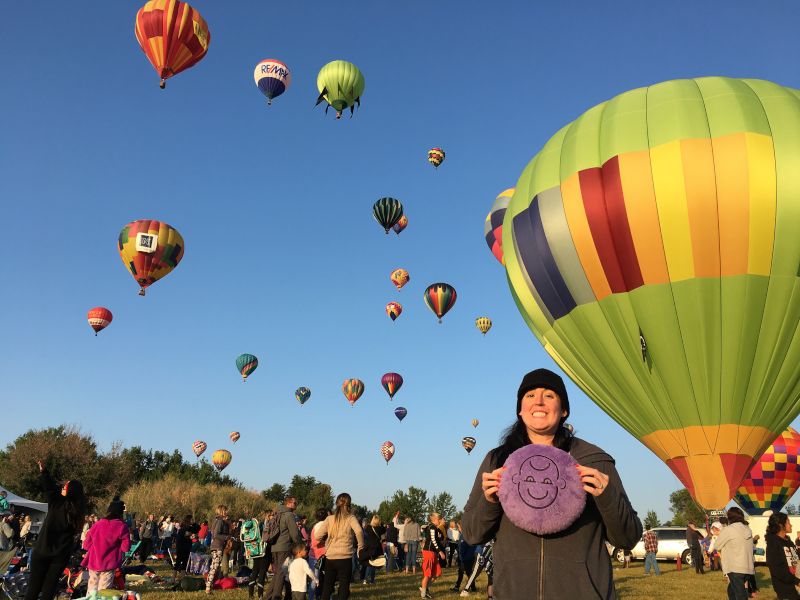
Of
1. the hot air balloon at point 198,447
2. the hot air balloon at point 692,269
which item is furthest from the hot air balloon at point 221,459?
the hot air balloon at point 692,269

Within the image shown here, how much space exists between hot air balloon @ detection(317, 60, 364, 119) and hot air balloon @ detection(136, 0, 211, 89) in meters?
6.57

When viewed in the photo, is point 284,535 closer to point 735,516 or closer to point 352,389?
point 735,516

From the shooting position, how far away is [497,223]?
24312mm

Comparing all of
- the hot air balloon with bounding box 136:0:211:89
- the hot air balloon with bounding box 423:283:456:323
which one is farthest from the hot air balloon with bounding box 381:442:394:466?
the hot air balloon with bounding box 136:0:211:89

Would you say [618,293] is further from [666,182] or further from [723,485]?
[723,485]

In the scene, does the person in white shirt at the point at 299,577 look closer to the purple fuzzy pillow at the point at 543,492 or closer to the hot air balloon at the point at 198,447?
the purple fuzzy pillow at the point at 543,492

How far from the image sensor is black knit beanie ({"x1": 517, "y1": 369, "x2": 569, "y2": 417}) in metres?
3.07

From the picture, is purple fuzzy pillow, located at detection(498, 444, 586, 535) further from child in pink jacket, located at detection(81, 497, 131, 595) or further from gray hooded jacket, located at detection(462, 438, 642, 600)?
child in pink jacket, located at detection(81, 497, 131, 595)

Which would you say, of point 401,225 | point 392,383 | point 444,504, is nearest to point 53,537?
point 401,225

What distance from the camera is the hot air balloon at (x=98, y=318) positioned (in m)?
37.3

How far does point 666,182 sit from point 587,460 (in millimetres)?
11818

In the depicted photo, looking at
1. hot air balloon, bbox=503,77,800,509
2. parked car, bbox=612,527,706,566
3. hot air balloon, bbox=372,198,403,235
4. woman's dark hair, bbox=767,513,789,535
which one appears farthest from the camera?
hot air balloon, bbox=372,198,403,235

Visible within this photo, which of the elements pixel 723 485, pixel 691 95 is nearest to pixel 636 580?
pixel 723 485

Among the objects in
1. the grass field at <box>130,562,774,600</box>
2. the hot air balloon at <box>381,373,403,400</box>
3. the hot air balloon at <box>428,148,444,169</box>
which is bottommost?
the grass field at <box>130,562,774,600</box>
